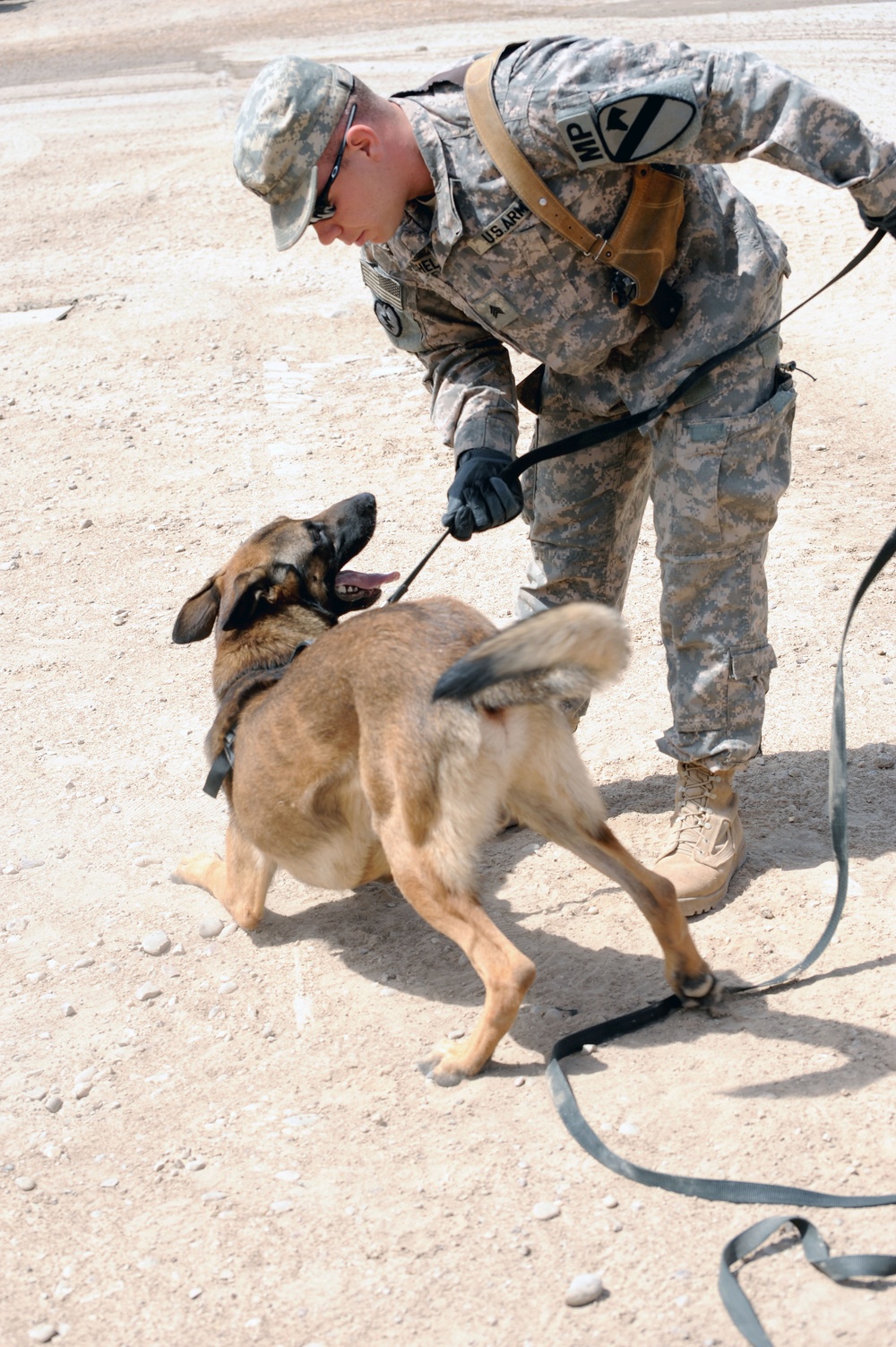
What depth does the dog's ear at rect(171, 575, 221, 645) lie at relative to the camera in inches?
162

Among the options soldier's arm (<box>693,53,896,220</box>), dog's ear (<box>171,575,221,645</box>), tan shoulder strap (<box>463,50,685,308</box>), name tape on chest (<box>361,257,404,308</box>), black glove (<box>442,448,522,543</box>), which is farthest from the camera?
dog's ear (<box>171,575,221,645</box>)

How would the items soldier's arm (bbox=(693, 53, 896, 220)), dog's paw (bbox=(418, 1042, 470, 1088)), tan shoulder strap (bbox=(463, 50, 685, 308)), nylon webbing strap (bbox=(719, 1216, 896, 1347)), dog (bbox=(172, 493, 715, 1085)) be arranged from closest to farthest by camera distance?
nylon webbing strap (bbox=(719, 1216, 896, 1347)) < dog (bbox=(172, 493, 715, 1085)) < soldier's arm (bbox=(693, 53, 896, 220)) < dog's paw (bbox=(418, 1042, 470, 1088)) < tan shoulder strap (bbox=(463, 50, 685, 308))

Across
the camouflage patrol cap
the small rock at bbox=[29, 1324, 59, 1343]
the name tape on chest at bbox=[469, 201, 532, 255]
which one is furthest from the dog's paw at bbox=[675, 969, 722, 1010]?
the camouflage patrol cap

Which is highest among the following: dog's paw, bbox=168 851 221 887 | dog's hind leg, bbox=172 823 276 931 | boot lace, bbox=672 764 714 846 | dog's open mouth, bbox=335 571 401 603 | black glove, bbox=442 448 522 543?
black glove, bbox=442 448 522 543

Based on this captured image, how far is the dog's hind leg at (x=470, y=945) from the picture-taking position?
3092 millimetres

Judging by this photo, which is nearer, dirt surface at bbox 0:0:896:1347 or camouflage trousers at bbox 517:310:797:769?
dirt surface at bbox 0:0:896:1347

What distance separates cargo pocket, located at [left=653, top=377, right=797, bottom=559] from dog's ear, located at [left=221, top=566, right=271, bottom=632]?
127 cm

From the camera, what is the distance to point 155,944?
3877 millimetres

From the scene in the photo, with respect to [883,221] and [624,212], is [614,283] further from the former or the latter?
[883,221]

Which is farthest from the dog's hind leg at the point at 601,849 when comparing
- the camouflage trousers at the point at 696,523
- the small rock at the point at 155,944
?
the small rock at the point at 155,944

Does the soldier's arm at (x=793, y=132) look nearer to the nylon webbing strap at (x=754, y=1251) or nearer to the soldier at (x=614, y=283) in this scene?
the soldier at (x=614, y=283)

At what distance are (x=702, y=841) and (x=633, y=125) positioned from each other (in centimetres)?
199

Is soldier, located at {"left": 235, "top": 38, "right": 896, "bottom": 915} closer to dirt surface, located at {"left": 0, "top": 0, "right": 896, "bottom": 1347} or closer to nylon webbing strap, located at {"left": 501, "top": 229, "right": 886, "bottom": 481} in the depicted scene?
nylon webbing strap, located at {"left": 501, "top": 229, "right": 886, "bottom": 481}

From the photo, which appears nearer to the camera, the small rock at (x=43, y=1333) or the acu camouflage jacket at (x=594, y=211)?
the small rock at (x=43, y=1333)
